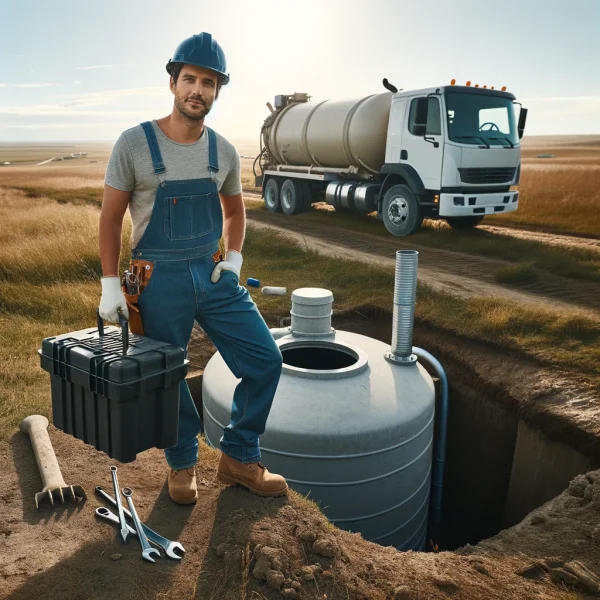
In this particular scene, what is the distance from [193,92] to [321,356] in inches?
120

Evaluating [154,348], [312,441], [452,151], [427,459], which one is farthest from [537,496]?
[452,151]

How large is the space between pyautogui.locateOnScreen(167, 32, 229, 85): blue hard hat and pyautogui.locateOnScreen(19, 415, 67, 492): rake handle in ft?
8.02

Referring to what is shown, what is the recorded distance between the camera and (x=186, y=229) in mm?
2828

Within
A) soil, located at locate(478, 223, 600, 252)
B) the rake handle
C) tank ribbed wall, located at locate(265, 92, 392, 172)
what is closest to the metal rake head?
the rake handle

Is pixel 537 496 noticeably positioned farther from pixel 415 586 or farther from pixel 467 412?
pixel 415 586

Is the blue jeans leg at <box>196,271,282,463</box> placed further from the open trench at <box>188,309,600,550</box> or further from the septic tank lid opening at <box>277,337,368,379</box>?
the open trench at <box>188,309,600,550</box>

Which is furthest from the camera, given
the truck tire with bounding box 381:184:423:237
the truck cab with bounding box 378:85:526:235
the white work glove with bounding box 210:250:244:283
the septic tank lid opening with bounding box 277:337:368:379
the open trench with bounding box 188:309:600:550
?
the truck tire with bounding box 381:184:423:237

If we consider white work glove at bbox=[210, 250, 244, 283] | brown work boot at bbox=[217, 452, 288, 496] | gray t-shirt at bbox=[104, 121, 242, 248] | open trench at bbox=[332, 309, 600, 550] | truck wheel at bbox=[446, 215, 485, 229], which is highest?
gray t-shirt at bbox=[104, 121, 242, 248]

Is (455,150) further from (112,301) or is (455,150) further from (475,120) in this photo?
(112,301)

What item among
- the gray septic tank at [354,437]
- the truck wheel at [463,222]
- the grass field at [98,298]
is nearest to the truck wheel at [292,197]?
the truck wheel at [463,222]

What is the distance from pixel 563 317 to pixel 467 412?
1757 millimetres

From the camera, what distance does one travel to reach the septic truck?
10898 mm

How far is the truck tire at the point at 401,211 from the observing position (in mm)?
12062

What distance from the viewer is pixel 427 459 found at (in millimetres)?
4863
